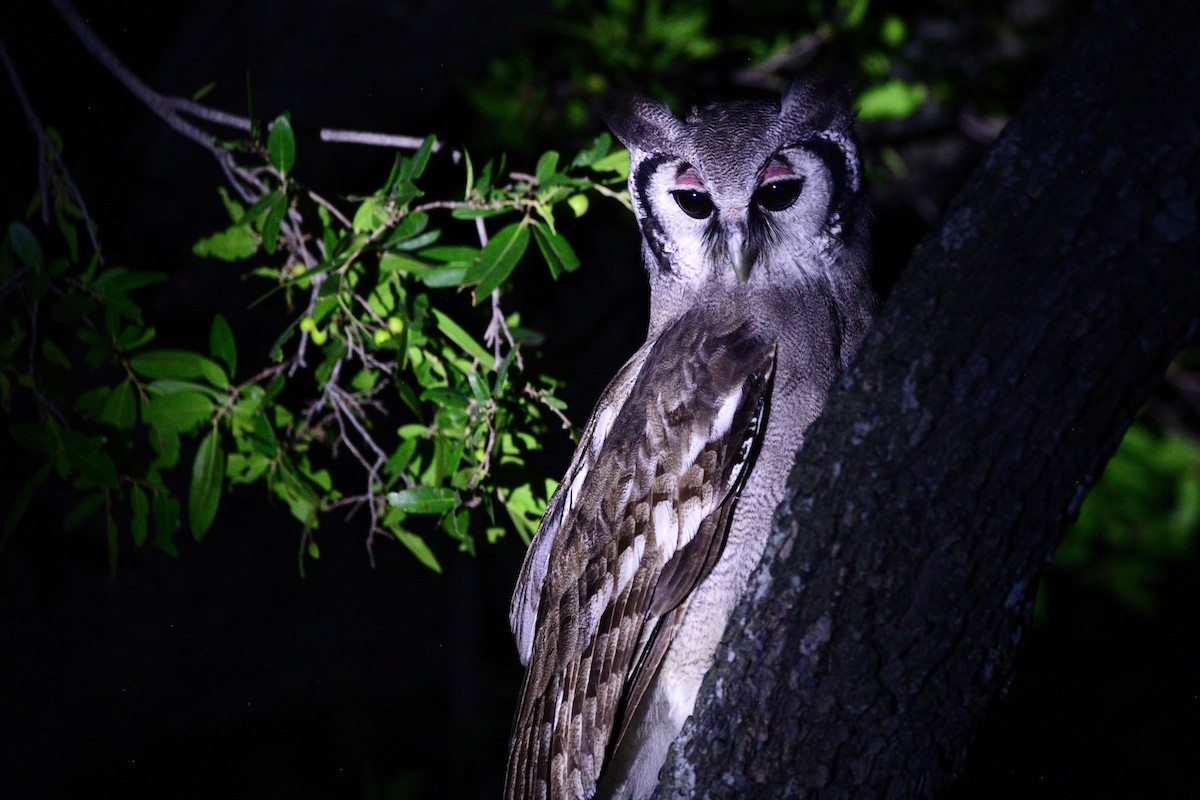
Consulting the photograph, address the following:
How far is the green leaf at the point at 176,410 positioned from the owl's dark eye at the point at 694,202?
0.94 meters

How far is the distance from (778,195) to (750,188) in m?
0.07

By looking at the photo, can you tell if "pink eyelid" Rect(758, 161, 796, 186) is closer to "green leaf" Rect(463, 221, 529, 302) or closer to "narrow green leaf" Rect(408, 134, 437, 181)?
"green leaf" Rect(463, 221, 529, 302)

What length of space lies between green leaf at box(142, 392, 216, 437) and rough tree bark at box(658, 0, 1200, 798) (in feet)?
3.50

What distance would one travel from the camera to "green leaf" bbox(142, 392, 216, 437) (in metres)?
1.58

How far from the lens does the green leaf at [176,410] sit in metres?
1.58

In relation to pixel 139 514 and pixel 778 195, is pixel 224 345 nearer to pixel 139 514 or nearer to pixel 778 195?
pixel 139 514

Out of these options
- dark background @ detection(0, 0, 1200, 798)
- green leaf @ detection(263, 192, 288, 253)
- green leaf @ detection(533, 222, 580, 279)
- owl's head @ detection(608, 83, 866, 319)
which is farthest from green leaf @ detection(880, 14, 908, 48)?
green leaf @ detection(263, 192, 288, 253)

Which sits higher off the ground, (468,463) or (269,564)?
(468,463)

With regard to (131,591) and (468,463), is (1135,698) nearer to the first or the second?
(468,463)

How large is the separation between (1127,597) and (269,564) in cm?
224

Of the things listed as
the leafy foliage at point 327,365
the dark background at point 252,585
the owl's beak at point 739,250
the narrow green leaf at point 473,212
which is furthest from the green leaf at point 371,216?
the dark background at point 252,585

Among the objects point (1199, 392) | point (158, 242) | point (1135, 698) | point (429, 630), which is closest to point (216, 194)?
point (158, 242)

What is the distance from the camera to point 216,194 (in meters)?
2.39

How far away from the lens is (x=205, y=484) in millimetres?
1623
